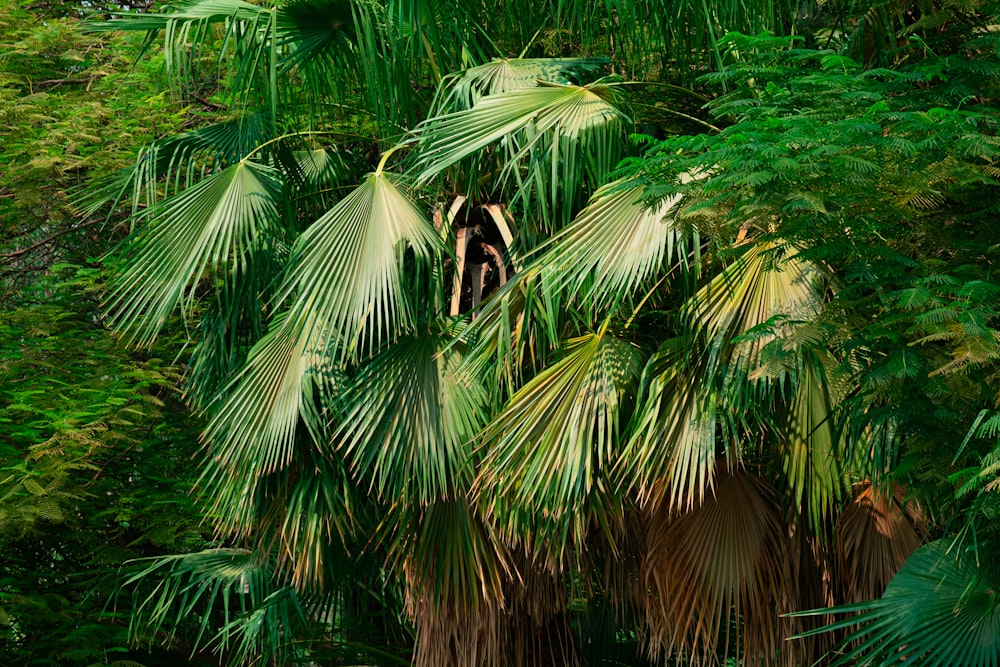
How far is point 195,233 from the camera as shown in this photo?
228 inches

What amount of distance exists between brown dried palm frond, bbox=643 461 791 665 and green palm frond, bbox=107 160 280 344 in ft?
8.87

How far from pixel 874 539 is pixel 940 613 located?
4.52 feet

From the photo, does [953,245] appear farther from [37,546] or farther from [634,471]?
[37,546]

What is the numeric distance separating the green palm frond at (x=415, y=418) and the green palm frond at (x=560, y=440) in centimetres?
23

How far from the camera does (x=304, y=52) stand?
6035 millimetres

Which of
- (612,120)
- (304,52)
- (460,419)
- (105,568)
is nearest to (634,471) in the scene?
(460,419)

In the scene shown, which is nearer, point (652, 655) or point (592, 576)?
point (652, 655)

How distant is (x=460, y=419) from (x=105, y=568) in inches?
154

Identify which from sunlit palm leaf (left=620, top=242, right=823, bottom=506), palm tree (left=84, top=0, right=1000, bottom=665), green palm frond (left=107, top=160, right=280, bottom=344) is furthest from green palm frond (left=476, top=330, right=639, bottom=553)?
green palm frond (left=107, top=160, right=280, bottom=344)

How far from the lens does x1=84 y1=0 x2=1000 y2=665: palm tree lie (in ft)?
15.0

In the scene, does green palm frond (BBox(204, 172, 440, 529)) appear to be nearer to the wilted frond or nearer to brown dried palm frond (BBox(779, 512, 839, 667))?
the wilted frond

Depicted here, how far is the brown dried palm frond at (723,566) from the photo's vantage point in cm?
484

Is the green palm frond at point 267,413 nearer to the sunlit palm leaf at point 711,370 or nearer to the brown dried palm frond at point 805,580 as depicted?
the sunlit palm leaf at point 711,370

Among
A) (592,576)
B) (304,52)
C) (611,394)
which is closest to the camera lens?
(611,394)
